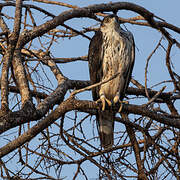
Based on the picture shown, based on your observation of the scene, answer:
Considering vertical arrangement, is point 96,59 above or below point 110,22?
below

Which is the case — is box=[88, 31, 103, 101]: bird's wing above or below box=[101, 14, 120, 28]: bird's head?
below

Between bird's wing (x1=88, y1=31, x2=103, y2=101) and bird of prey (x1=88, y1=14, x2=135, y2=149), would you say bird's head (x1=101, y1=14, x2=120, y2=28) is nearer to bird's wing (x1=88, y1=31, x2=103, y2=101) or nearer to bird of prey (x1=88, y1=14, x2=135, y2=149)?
bird of prey (x1=88, y1=14, x2=135, y2=149)

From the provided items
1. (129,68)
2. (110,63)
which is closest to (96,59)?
(110,63)

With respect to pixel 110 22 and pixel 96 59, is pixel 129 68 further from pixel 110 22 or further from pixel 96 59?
pixel 110 22

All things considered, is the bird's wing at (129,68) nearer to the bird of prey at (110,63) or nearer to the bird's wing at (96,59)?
the bird of prey at (110,63)

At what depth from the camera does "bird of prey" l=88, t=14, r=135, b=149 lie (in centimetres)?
417

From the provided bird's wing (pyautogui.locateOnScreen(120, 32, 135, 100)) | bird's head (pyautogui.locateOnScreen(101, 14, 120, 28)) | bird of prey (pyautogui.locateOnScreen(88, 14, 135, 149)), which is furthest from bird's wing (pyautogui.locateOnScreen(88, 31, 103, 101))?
bird's wing (pyautogui.locateOnScreen(120, 32, 135, 100))

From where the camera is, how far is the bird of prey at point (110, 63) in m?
4.17

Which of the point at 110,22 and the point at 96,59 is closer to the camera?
the point at 96,59

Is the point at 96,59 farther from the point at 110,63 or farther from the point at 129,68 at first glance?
the point at 129,68

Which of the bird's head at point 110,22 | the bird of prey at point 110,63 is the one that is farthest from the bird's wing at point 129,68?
the bird's head at point 110,22

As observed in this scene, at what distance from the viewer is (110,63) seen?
4156 millimetres

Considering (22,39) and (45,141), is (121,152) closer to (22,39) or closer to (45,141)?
(45,141)

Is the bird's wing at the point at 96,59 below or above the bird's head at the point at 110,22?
below
